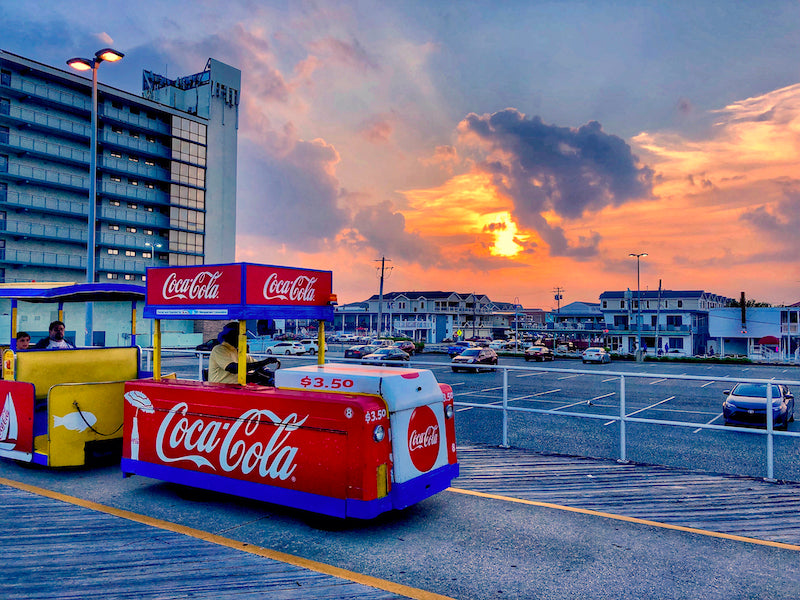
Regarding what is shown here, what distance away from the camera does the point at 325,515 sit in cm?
612

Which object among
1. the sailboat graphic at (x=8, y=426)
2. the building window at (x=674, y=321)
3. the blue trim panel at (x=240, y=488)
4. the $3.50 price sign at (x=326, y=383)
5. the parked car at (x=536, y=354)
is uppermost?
the building window at (x=674, y=321)

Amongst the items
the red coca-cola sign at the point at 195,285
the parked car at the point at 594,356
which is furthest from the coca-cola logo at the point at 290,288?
the parked car at the point at 594,356

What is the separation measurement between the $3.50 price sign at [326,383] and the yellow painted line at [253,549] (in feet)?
5.61

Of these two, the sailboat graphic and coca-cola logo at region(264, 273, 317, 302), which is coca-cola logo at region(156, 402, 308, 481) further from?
the sailboat graphic

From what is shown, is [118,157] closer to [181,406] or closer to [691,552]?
[181,406]

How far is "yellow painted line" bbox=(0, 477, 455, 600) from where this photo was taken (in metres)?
4.58

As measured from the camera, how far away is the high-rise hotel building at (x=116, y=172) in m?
51.7

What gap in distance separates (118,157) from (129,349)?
58033mm

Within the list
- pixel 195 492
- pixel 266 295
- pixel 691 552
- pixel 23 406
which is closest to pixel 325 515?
pixel 195 492

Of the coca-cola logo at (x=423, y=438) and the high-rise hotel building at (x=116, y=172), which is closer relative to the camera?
the coca-cola logo at (x=423, y=438)

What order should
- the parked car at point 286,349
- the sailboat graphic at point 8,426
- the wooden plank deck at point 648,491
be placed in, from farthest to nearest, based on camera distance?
the parked car at point 286,349
the sailboat graphic at point 8,426
the wooden plank deck at point 648,491

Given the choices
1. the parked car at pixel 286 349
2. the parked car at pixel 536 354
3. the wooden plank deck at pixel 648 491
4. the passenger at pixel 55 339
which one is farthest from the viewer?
the parked car at pixel 536 354

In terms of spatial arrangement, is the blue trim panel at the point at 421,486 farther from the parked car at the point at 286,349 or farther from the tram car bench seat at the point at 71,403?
the parked car at the point at 286,349

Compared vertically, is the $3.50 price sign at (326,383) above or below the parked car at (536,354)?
above
